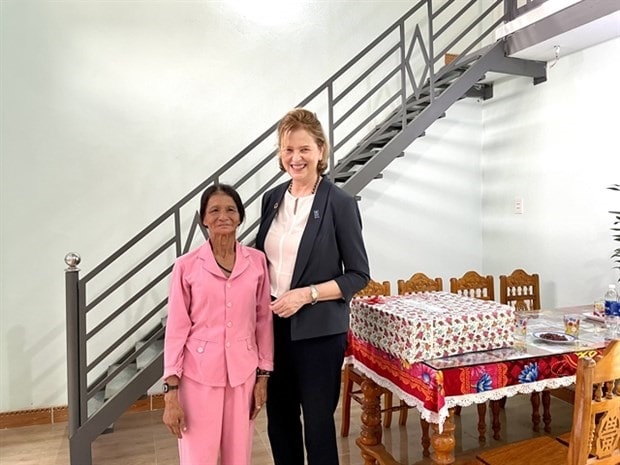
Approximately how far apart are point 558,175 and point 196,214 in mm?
2772

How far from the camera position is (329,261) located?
1.72 m

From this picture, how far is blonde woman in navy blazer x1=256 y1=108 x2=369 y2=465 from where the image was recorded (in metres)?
1.68

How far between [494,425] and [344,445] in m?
0.91

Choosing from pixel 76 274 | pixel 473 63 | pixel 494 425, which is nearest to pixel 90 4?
pixel 76 274

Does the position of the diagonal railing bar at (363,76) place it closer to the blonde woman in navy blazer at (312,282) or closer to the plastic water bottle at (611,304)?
the blonde woman in navy blazer at (312,282)

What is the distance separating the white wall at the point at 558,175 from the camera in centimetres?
348

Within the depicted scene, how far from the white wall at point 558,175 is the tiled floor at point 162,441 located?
1.10 meters

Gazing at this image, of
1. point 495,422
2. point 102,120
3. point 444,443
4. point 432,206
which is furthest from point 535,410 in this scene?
point 102,120

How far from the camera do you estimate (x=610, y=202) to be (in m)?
3.43

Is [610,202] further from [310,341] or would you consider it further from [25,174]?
[25,174]

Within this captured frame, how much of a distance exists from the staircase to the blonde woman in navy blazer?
1121 millimetres

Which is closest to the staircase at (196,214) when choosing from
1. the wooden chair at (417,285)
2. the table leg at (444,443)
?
Answer: the wooden chair at (417,285)

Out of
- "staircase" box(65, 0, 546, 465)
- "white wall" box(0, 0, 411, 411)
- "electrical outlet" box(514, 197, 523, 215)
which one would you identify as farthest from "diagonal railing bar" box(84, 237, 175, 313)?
"electrical outlet" box(514, 197, 523, 215)

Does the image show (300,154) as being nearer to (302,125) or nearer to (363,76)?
(302,125)
